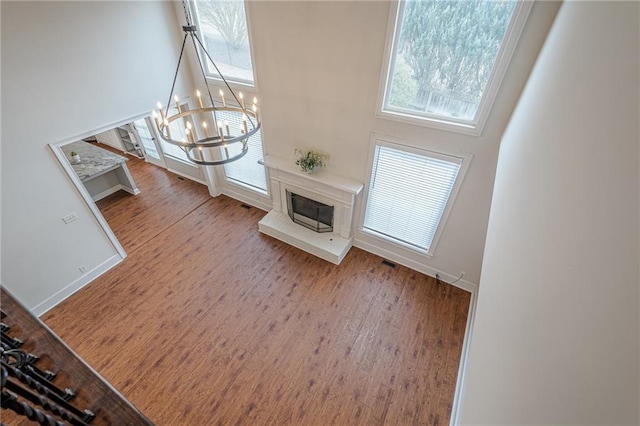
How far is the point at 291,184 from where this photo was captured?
4.97 m

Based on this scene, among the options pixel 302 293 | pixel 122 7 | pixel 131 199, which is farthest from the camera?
pixel 131 199

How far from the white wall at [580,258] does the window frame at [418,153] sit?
201cm

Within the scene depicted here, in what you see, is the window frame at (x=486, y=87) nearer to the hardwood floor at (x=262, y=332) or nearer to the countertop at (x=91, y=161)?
the hardwood floor at (x=262, y=332)

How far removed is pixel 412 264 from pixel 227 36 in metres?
4.79

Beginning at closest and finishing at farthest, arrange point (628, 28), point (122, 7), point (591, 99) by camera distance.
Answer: point (628, 28) → point (591, 99) → point (122, 7)

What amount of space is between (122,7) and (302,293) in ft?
15.8

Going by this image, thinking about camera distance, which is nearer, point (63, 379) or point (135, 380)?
point (63, 379)

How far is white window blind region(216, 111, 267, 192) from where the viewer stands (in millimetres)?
5102

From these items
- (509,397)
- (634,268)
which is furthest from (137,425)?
(634,268)

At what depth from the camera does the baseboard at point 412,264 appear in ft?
14.6

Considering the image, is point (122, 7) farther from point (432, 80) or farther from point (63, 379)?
point (63, 379)

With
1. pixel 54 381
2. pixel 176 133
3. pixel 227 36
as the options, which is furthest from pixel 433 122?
pixel 176 133

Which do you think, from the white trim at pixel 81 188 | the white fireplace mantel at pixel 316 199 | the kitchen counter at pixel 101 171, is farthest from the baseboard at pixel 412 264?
the kitchen counter at pixel 101 171

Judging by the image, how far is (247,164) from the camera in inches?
222
